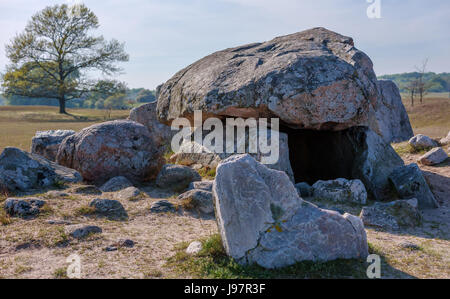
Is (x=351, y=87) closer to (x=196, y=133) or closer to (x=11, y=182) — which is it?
(x=196, y=133)

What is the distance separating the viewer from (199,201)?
24.1 feet

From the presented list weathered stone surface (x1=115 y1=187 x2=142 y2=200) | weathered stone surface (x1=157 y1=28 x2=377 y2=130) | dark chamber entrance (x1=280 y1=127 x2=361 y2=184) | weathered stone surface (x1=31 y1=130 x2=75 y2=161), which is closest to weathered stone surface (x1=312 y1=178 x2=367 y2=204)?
weathered stone surface (x1=157 y1=28 x2=377 y2=130)

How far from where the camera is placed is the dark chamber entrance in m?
10.1

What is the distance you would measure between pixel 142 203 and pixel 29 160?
3134mm

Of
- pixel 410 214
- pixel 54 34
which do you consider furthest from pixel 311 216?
pixel 54 34

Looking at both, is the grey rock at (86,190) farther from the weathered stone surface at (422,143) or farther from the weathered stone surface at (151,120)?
the weathered stone surface at (422,143)

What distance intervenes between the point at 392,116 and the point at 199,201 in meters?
13.1

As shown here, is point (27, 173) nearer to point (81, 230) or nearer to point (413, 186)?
point (81, 230)

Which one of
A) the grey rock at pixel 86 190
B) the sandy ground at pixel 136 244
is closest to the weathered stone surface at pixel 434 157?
the sandy ground at pixel 136 244

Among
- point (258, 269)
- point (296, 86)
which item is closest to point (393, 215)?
point (296, 86)

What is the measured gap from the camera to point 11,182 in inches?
325

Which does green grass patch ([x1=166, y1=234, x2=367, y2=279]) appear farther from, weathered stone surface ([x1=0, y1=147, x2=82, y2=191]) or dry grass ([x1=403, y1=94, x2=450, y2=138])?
dry grass ([x1=403, y1=94, x2=450, y2=138])

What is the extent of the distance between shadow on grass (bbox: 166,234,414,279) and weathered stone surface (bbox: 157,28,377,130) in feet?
14.9

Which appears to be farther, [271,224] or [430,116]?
[430,116]
